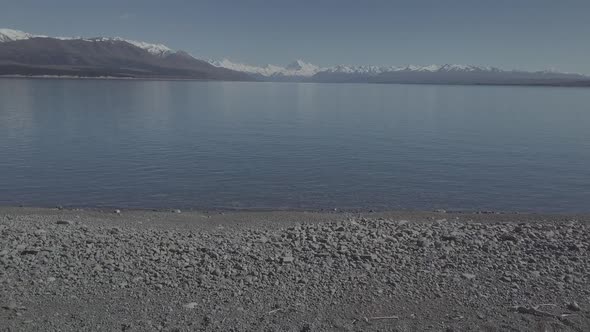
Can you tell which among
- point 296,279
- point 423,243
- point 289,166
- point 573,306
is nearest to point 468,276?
point 423,243

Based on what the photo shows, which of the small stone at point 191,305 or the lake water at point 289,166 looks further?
the lake water at point 289,166

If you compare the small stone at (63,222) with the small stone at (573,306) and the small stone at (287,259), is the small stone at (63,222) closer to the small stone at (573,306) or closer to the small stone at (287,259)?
the small stone at (287,259)

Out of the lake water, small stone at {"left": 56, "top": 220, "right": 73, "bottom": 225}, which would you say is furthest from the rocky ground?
the lake water

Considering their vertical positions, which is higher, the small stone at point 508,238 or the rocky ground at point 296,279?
the small stone at point 508,238

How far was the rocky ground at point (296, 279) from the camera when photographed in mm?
8734

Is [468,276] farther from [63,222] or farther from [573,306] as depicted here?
[63,222]

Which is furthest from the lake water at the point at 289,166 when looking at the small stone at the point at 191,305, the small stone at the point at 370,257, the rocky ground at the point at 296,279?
the small stone at the point at 191,305

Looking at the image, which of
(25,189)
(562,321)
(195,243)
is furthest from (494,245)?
(25,189)

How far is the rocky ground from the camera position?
8734 millimetres

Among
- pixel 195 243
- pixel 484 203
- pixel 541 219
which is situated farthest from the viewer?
pixel 484 203

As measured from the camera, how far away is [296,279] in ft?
33.4

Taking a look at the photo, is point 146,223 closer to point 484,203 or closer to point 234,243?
point 234,243

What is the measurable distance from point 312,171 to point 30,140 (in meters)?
22.3

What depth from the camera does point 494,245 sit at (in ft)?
41.1
